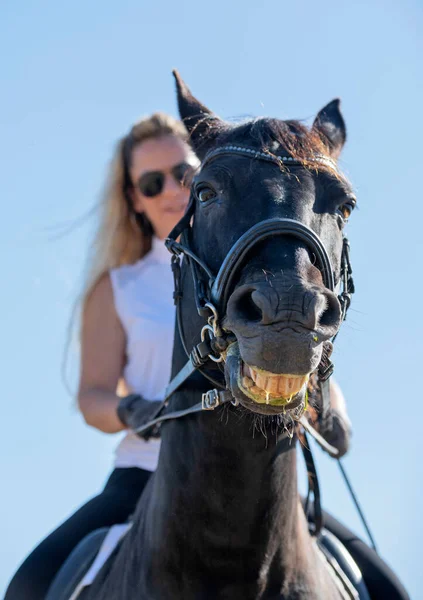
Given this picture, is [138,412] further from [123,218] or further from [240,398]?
[123,218]

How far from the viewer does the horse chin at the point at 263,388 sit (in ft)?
8.33

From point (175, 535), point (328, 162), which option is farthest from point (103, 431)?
point (328, 162)

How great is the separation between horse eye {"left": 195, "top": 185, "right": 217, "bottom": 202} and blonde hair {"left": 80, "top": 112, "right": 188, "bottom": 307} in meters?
2.64

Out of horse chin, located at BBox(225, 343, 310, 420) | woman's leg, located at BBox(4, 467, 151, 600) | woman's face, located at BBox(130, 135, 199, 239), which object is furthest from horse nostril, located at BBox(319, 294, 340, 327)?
woman's face, located at BBox(130, 135, 199, 239)

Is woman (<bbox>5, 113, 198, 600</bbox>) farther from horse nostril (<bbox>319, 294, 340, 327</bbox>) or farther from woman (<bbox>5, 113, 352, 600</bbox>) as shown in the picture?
horse nostril (<bbox>319, 294, 340, 327</bbox>)

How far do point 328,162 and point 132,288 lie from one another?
98.5 inches

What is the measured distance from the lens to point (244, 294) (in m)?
2.56

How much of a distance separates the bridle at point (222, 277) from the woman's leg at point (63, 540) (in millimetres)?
1083

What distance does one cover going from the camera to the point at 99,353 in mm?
5316

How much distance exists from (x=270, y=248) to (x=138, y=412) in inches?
64.9

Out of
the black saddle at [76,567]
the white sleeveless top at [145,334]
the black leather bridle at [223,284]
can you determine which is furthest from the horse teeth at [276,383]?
the white sleeveless top at [145,334]

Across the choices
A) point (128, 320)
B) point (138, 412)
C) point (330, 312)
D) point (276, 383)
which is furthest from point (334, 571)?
point (128, 320)

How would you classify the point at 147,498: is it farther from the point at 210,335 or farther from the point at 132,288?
the point at 132,288

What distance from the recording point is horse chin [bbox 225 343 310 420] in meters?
2.54
